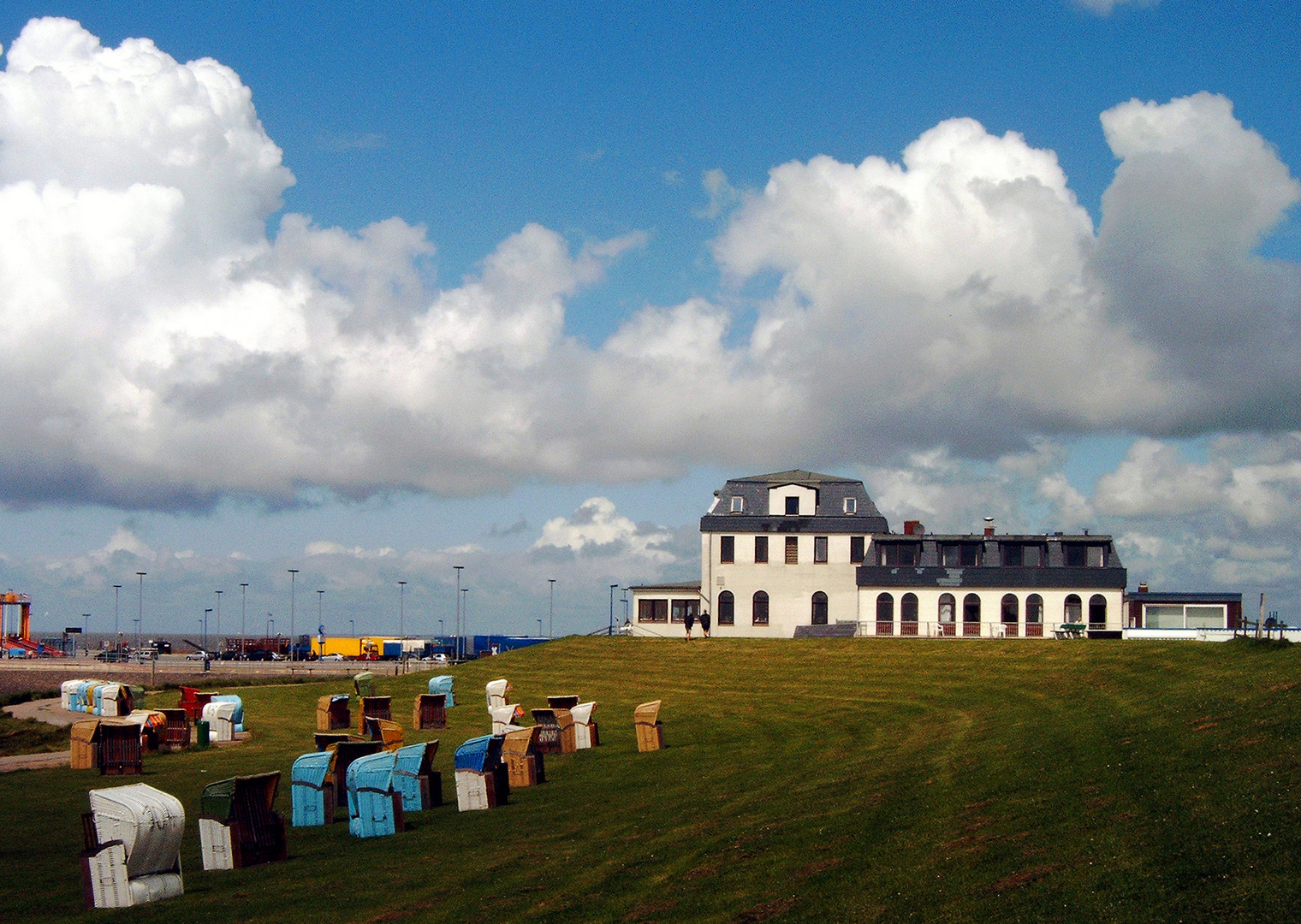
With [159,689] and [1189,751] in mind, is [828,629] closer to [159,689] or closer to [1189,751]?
[159,689]

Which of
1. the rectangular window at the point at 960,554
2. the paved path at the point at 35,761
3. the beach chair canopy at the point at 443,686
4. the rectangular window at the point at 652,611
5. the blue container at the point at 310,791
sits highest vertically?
the rectangular window at the point at 960,554

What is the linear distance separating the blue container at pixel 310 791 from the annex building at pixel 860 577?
149 ft

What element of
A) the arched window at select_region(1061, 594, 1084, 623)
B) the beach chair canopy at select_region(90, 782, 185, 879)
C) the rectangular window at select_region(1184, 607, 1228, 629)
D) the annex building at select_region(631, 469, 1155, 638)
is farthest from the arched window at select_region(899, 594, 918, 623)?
the beach chair canopy at select_region(90, 782, 185, 879)

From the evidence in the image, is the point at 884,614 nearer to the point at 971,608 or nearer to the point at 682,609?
the point at 971,608

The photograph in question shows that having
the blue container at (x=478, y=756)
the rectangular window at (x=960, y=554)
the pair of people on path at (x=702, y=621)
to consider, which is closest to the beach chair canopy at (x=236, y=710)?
the blue container at (x=478, y=756)

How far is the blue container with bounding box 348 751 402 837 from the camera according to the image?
20859 mm

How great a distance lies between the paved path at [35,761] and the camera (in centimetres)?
3232

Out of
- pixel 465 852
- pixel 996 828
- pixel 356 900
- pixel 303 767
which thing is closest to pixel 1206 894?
pixel 996 828

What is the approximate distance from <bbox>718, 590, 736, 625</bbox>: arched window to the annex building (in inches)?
2.0

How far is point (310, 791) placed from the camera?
22297 mm

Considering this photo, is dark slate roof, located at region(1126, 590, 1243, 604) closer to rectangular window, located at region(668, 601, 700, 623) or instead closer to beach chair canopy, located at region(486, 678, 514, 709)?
rectangular window, located at region(668, 601, 700, 623)

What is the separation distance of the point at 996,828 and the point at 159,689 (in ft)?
160

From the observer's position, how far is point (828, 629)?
68.4m

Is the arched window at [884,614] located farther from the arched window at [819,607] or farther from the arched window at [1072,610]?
the arched window at [1072,610]
